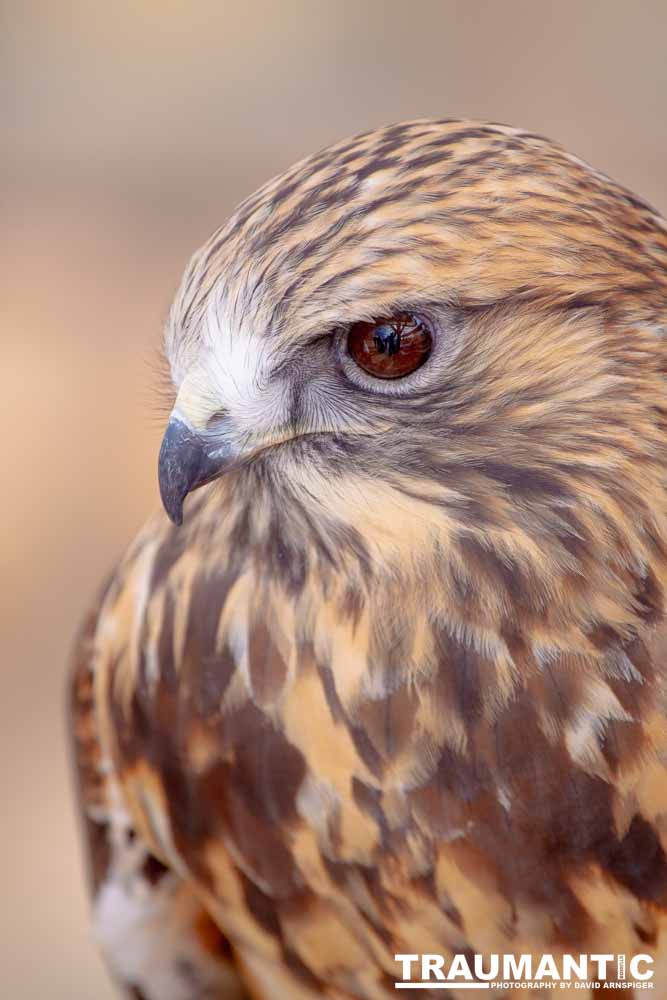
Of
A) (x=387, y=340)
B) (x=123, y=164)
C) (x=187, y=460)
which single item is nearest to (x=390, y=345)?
(x=387, y=340)

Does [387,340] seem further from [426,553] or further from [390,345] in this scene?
[426,553]

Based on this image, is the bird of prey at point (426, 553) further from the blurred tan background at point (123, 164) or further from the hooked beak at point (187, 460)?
the blurred tan background at point (123, 164)

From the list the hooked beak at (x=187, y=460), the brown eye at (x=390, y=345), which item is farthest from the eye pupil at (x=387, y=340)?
the hooked beak at (x=187, y=460)

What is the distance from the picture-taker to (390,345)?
0.83 m

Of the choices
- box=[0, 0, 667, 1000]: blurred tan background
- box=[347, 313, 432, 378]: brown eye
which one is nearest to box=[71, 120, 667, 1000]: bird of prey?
box=[347, 313, 432, 378]: brown eye

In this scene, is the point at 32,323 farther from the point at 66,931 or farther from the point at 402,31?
the point at 66,931

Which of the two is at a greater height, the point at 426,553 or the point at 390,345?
the point at 390,345

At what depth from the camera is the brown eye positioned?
82cm

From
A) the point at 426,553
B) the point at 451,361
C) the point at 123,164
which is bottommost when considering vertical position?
the point at 426,553

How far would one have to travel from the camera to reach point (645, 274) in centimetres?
86

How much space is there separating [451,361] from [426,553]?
0.48 feet

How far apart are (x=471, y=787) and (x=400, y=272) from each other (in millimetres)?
381

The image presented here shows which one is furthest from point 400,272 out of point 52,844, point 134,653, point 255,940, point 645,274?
point 52,844

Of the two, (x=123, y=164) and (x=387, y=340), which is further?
(x=123, y=164)
